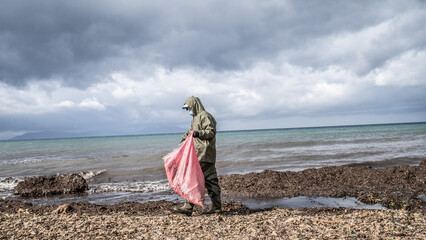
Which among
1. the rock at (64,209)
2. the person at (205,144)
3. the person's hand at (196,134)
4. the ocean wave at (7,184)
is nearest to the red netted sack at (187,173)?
the person at (205,144)

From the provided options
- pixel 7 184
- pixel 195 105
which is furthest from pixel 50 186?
pixel 195 105

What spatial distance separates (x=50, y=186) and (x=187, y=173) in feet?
23.4

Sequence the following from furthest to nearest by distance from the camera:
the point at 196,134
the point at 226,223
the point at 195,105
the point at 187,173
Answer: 1. the point at 195,105
2. the point at 187,173
3. the point at 196,134
4. the point at 226,223

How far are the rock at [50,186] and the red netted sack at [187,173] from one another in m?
5.99

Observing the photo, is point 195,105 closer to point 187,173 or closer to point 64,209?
point 187,173

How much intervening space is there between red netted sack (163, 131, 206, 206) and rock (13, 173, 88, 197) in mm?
5989

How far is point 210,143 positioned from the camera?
559cm

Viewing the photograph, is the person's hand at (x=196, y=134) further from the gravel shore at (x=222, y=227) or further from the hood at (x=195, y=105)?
the gravel shore at (x=222, y=227)

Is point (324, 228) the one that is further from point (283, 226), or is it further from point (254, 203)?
point (254, 203)

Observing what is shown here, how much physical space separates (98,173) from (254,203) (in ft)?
33.6

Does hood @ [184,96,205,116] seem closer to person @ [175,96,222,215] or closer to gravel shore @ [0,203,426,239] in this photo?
person @ [175,96,222,215]

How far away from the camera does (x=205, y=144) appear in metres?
5.56

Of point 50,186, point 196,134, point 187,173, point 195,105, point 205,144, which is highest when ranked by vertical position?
point 195,105

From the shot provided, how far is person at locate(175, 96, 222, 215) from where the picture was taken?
5504 mm
